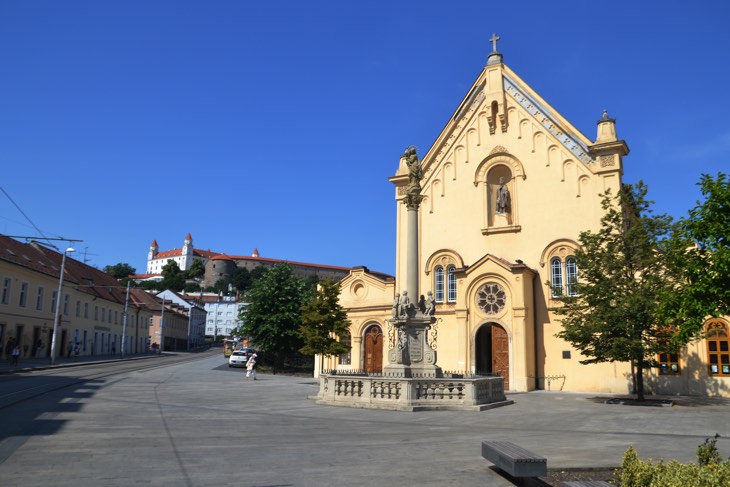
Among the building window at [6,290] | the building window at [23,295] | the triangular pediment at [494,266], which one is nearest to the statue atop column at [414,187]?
the triangular pediment at [494,266]

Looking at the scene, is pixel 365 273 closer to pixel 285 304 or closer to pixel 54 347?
pixel 285 304

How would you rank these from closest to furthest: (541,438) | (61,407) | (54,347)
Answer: (541,438)
(61,407)
(54,347)

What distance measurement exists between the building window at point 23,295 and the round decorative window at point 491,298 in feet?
108

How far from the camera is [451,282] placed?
3209 cm

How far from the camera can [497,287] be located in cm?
2903

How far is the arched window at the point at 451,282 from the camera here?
31.8m

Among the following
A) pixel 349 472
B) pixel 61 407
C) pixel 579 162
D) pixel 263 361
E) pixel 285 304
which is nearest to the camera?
pixel 349 472

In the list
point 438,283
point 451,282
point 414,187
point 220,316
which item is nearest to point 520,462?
point 414,187

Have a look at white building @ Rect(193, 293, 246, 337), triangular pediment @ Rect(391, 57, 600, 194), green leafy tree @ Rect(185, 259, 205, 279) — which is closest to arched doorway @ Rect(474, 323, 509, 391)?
triangular pediment @ Rect(391, 57, 600, 194)

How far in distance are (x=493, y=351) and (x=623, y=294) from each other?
861 cm

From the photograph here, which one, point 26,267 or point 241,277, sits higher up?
point 241,277

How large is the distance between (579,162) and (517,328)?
9.63 metres

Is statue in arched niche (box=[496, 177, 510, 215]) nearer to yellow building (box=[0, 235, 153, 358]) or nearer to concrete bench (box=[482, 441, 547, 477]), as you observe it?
concrete bench (box=[482, 441, 547, 477])

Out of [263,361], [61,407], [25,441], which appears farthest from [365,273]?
[25,441]
